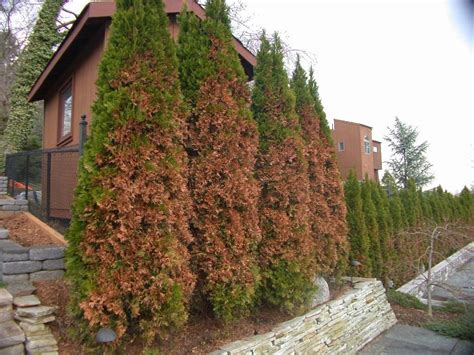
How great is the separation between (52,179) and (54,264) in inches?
127

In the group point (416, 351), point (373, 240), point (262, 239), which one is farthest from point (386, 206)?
point (262, 239)

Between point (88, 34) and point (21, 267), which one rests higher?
point (88, 34)

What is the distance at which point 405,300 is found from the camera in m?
7.09

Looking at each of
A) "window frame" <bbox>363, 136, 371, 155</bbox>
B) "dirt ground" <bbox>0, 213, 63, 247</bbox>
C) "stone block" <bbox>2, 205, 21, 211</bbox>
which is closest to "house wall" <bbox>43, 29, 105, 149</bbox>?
"stone block" <bbox>2, 205, 21, 211</bbox>

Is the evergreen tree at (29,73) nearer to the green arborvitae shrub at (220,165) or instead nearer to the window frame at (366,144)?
the green arborvitae shrub at (220,165)

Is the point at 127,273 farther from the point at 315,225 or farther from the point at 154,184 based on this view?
the point at 315,225

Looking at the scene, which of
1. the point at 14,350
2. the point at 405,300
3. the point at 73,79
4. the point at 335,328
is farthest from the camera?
the point at 73,79

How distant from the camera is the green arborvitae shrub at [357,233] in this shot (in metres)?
7.25

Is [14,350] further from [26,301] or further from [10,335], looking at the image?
[26,301]

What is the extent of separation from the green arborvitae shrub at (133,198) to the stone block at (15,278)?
123 cm

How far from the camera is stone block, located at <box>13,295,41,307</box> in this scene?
3.13 metres

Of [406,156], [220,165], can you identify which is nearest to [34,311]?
[220,165]

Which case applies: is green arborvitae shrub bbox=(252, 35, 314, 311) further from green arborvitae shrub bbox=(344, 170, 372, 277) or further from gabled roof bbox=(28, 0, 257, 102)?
green arborvitae shrub bbox=(344, 170, 372, 277)

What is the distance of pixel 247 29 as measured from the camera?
15.1 metres
